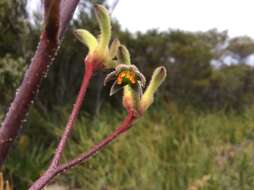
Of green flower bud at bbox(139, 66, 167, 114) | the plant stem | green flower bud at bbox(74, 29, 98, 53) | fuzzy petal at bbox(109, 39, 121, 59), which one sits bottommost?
the plant stem

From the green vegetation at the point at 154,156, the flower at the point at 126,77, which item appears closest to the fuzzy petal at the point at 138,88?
the flower at the point at 126,77

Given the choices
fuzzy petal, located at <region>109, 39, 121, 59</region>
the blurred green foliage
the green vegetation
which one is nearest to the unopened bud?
fuzzy petal, located at <region>109, 39, 121, 59</region>

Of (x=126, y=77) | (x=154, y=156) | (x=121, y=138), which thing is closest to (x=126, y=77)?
(x=126, y=77)

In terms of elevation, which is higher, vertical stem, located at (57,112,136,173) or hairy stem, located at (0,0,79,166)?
hairy stem, located at (0,0,79,166)

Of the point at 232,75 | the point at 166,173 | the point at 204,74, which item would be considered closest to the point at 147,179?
the point at 166,173

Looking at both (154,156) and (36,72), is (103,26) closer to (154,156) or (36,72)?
(36,72)

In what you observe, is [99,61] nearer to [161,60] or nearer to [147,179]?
[147,179]

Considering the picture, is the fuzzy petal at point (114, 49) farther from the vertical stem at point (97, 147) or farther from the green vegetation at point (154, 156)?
the green vegetation at point (154, 156)

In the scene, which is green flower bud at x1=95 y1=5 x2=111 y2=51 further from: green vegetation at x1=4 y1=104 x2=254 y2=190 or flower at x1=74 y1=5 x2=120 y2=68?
green vegetation at x1=4 y1=104 x2=254 y2=190

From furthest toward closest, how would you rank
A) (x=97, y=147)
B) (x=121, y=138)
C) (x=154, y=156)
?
(x=121, y=138)
(x=154, y=156)
(x=97, y=147)
